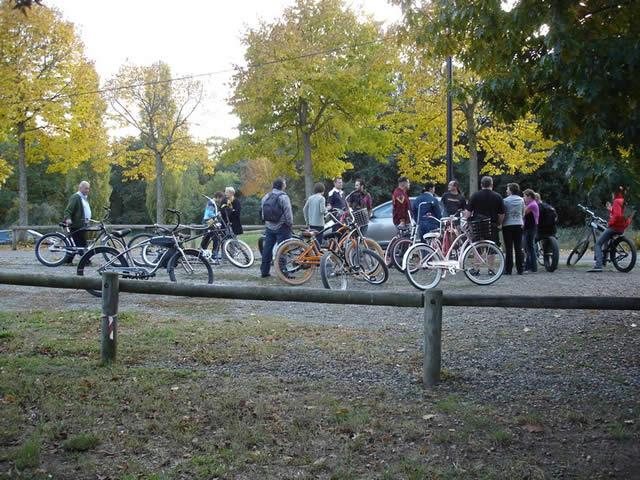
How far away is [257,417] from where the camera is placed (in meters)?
4.43

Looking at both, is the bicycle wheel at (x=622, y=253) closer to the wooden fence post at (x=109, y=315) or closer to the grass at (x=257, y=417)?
the grass at (x=257, y=417)

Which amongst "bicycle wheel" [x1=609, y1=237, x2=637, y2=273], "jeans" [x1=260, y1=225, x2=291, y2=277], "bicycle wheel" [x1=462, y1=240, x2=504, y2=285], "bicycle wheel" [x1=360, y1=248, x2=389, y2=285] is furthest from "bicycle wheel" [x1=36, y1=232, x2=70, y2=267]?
"bicycle wheel" [x1=609, y1=237, x2=637, y2=273]

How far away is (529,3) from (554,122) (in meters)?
1.02

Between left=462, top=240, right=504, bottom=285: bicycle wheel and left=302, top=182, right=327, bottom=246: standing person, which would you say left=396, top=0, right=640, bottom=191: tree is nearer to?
left=462, top=240, right=504, bottom=285: bicycle wheel

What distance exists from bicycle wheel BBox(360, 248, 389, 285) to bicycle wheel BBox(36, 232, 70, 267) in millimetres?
7025

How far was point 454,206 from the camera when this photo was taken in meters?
12.8

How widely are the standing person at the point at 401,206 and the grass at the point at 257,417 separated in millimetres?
6940

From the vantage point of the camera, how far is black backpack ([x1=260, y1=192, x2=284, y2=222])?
11.6m

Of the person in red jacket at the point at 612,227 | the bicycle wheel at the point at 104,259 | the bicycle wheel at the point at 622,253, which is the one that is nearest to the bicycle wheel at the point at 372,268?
the bicycle wheel at the point at 104,259

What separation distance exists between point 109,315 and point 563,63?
424 cm

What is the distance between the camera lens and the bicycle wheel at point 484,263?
10.5 meters

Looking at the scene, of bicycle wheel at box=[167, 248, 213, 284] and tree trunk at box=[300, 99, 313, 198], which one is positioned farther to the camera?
tree trunk at box=[300, 99, 313, 198]

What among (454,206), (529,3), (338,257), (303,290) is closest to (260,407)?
(303,290)

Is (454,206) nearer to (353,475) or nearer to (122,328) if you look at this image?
(122,328)
